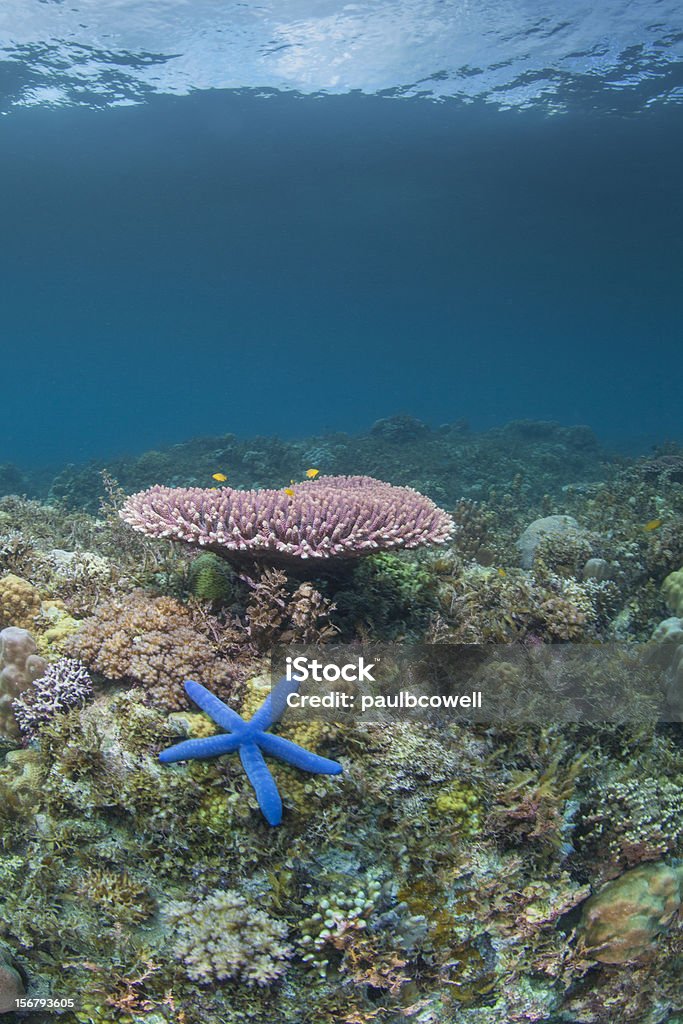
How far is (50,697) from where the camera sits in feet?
15.2

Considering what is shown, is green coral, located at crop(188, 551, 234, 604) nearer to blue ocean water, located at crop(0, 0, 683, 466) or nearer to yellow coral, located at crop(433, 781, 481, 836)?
yellow coral, located at crop(433, 781, 481, 836)

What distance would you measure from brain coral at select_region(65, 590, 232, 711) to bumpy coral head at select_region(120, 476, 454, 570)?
2.43ft

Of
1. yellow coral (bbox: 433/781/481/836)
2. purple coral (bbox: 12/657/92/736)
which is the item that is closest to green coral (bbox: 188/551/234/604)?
purple coral (bbox: 12/657/92/736)

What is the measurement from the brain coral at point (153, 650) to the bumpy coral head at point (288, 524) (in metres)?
0.74

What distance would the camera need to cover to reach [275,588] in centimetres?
499

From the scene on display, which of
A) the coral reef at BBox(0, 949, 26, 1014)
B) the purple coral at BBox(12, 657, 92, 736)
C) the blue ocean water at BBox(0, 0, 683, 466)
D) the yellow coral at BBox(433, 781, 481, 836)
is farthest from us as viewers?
the blue ocean water at BBox(0, 0, 683, 466)

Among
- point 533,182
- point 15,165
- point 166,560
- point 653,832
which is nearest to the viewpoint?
point 653,832

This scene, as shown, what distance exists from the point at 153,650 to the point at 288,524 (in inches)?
60.1

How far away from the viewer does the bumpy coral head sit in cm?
498

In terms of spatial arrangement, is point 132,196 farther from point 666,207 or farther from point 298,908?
point 298,908

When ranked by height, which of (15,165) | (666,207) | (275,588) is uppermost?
(15,165)

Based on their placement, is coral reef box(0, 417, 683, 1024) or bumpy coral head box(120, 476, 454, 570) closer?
coral reef box(0, 417, 683, 1024)

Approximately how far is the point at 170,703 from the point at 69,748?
31.8 inches

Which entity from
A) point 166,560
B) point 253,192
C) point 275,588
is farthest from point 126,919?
point 253,192
